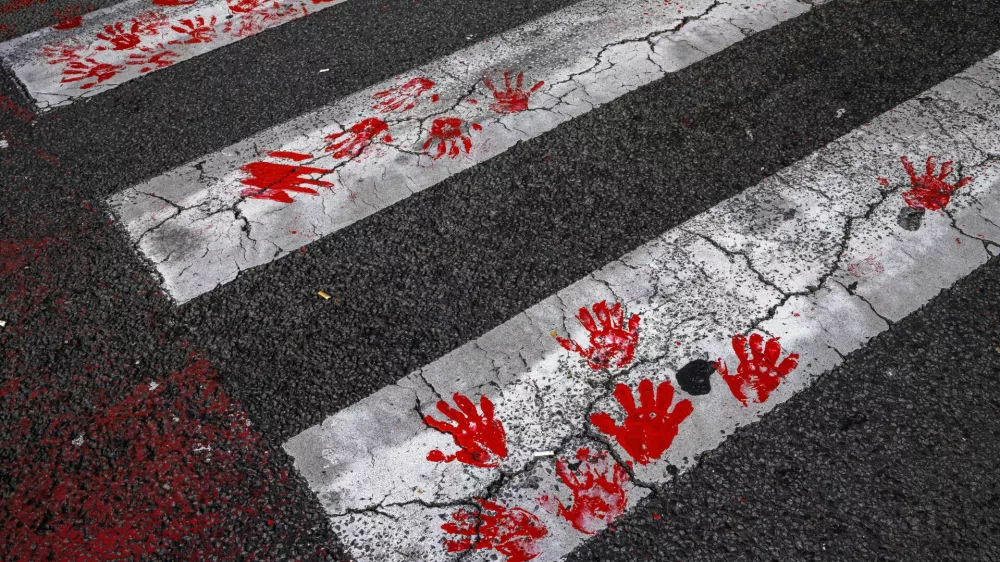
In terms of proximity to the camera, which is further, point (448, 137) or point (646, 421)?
point (448, 137)

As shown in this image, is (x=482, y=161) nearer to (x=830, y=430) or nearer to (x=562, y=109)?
(x=562, y=109)

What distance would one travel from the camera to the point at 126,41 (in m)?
4.71

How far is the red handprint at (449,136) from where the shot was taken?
3.68 m

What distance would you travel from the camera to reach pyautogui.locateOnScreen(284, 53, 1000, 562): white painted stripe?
236 centimetres

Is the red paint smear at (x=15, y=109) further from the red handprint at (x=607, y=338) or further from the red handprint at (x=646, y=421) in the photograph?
the red handprint at (x=646, y=421)

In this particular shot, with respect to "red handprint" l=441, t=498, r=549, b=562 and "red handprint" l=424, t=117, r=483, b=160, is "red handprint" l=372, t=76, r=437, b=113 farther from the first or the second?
"red handprint" l=441, t=498, r=549, b=562

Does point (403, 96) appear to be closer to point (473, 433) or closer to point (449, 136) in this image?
point (449, 136)

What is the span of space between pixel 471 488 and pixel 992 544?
1.55 m

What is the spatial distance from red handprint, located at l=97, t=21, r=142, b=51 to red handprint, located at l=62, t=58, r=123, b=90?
183mm

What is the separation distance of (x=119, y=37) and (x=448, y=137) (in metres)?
2.57

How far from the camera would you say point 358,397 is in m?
2.63

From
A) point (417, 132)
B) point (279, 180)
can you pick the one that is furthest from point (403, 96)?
point (279, 180)

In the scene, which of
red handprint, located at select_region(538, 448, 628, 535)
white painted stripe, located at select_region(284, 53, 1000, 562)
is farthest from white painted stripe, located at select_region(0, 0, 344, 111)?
red handprint, located at select_region(538, 448, 628, 535)

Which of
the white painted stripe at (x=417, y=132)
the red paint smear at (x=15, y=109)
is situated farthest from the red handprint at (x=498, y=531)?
the red paint smear at (x=15, y=109)
